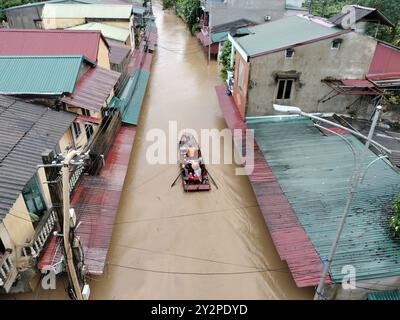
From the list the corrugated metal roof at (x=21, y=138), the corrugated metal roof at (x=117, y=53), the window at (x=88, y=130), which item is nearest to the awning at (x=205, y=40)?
the corrugated metal roof at (x=117, y=53)

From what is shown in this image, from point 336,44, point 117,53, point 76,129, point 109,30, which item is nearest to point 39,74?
point 76,129

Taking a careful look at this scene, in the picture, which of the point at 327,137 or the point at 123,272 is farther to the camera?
the point at 327,137

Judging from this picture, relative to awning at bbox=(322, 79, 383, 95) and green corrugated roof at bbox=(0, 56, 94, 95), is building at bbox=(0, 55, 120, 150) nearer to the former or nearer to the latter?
green corrugated roof at bbox=(0, 56, 94, 95)

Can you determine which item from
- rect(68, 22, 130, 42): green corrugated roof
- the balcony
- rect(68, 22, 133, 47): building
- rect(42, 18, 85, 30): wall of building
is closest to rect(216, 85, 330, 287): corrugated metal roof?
the balcony

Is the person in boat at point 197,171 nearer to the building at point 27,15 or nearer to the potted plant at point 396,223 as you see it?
the potted plant at point 396,223

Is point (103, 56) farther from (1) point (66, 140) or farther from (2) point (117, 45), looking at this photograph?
(1) point (66, 140)
